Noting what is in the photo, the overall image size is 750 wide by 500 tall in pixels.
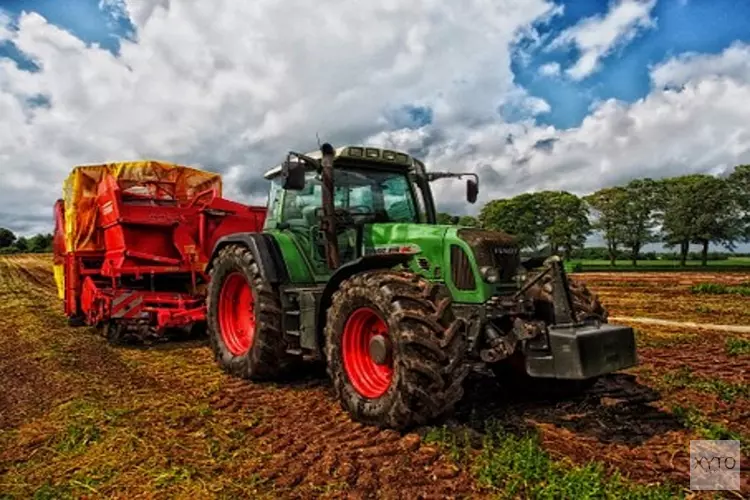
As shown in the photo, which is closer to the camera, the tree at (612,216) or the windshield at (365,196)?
the windshield at (365,196)

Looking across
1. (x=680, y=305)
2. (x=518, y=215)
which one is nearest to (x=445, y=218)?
(x=680, y=305)

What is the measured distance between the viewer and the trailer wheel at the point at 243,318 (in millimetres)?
6438

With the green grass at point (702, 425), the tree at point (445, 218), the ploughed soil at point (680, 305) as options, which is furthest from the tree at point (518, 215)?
the green grass at point (702, 425)

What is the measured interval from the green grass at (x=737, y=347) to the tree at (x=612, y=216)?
52.6m

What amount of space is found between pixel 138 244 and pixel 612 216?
58.3m

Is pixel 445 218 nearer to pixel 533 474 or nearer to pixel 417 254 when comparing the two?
pixel 417 254

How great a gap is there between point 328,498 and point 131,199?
7910 millimetres

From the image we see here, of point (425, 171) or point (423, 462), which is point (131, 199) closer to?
point (425, 171)

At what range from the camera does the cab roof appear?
20.6 ft

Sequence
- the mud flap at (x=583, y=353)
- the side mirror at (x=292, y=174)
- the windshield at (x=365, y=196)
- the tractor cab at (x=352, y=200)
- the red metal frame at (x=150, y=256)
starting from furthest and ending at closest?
1. the red metal frame at (x=150, y=256)
2. the windshield at (x=365, y=196)
3. the tractor cab at (x=352, y=200)
4. the side mirror at (x=292, y=174)
5. the mud flap at (x=583, y=353)

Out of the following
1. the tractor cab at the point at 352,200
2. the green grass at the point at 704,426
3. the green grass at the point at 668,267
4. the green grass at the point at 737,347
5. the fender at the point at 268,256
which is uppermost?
the tractor cab at the point at 352,200

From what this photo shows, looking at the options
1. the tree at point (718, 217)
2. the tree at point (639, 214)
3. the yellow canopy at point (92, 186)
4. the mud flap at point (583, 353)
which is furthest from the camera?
the tree at point (639, 214)

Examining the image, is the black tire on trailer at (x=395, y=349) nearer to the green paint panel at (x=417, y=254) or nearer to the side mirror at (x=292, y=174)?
the green paint panel at (x=417, y=254)

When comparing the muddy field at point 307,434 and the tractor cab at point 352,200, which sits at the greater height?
the tractor cab at point 352,200
